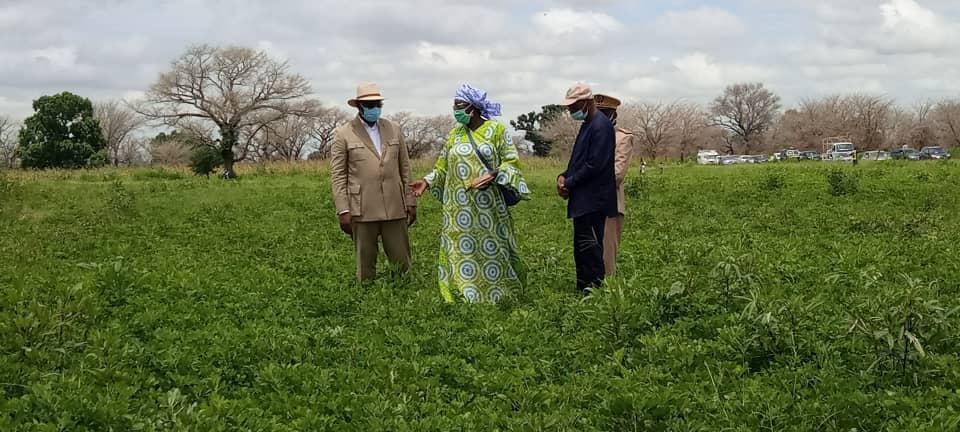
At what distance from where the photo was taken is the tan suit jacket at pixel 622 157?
756cm

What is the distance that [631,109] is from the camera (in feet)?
226

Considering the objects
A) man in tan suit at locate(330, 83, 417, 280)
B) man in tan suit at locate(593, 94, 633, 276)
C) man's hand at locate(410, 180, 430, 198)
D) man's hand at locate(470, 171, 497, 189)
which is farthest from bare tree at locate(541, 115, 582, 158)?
man's hand at locate(470, 171, 497, 189)

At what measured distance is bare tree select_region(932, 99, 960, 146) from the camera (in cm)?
6525

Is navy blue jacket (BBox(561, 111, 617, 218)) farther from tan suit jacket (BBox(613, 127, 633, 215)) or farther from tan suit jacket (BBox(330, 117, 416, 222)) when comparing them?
tan suit jacket (BBox(330, 117, 416, 222))

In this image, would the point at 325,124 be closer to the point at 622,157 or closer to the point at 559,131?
the point at 559,131

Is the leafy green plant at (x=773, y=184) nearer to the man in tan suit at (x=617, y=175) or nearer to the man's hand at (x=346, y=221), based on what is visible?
the man in tan suit at (x=617, y=175)

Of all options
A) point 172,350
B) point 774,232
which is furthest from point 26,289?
point 774,232

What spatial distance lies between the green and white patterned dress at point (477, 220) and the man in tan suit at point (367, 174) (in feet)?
1.72

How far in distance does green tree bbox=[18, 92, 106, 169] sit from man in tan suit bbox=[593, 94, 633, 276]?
45.0m

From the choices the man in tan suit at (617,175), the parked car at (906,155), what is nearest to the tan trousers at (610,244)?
the man in tan suit at (617,175)

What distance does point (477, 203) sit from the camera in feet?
23.3

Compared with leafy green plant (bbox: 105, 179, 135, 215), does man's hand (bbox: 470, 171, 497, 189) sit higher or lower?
higher

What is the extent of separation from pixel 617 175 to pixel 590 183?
534 millimetres

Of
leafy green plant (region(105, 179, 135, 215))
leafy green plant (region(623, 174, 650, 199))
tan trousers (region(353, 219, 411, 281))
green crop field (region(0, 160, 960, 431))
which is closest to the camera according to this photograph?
green crop field (region(0, 160, 960, 431))
